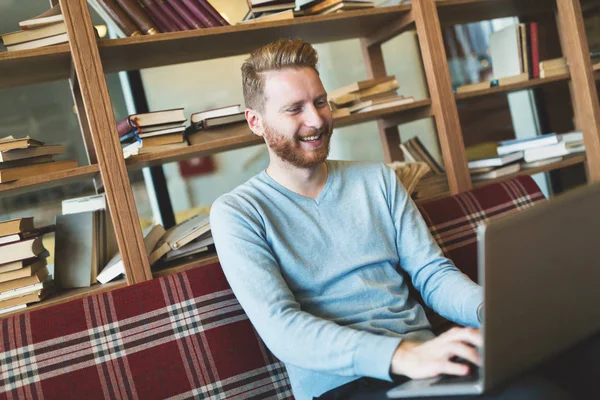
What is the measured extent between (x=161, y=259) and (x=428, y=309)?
0.80 m

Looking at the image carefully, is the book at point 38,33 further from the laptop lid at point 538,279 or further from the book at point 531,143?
the book at point 531,143

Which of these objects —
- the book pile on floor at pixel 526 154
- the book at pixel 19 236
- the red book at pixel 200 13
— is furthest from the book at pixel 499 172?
the book at pixel 19 236

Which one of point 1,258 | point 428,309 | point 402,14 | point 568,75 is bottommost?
point 428,309

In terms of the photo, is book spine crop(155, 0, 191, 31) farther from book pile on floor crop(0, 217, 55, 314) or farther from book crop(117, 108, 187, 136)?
book pile on floor crop(0, 217, 55, 314)

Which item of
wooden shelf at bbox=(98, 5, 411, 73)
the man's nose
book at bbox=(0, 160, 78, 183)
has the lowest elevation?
the man's nose

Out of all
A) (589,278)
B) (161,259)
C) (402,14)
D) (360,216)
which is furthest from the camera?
(402,14)

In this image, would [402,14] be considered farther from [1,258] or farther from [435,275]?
[1,258]

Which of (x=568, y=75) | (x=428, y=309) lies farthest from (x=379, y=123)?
(x=428, y=309)

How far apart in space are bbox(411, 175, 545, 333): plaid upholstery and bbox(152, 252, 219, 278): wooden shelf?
0.60m

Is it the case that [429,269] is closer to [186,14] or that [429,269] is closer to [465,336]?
[465,336]

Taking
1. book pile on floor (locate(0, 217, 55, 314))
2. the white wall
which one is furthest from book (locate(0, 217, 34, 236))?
the white wall

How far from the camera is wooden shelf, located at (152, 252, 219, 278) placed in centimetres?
183

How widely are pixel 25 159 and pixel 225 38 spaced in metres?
0.73

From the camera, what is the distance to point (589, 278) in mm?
1041
